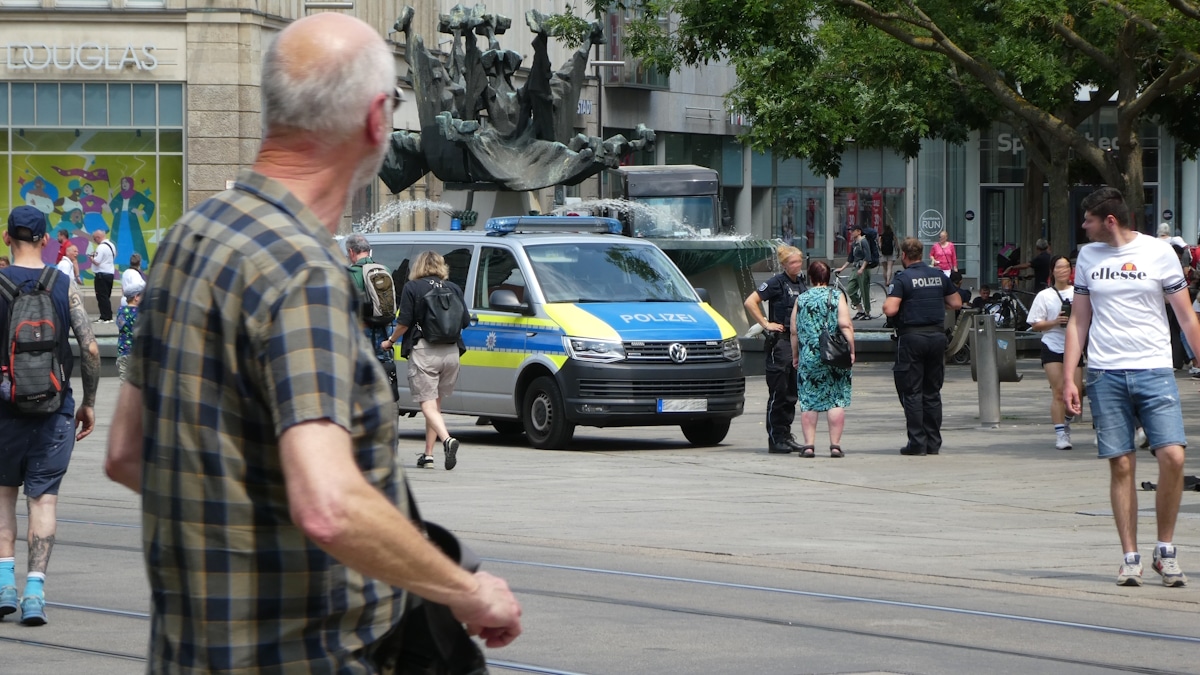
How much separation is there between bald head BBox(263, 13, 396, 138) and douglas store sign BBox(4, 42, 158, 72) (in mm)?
35894

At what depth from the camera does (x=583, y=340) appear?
16.3 metres

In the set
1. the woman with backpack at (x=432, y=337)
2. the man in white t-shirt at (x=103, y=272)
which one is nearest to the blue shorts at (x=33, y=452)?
the woman with backpack at (x=432, y=337)

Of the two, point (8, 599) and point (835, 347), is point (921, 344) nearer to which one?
point (835, 347)

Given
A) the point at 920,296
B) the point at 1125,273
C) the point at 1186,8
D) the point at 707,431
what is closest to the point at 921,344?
the point at 920,296

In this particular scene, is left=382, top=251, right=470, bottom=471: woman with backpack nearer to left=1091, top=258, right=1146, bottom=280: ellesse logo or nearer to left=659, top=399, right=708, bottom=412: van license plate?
Answer: left=659, top=399, right=708, bottom=412: van license plate

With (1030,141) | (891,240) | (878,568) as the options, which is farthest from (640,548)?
(891,240)

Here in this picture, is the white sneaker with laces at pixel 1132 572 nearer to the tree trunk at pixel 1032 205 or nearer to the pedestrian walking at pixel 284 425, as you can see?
the pedestrian walking at pixel 284 425

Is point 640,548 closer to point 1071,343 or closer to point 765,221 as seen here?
point 1071,343

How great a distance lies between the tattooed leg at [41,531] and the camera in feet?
25.9

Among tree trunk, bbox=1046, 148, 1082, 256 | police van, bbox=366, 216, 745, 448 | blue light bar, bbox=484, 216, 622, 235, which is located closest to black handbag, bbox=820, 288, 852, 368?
police van, bbox=366, 216, 745, 448

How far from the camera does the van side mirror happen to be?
16656 millimetres

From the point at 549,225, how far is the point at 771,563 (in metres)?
9.82

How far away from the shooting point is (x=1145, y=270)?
892 cm

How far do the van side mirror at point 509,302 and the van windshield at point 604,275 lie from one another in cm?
21
